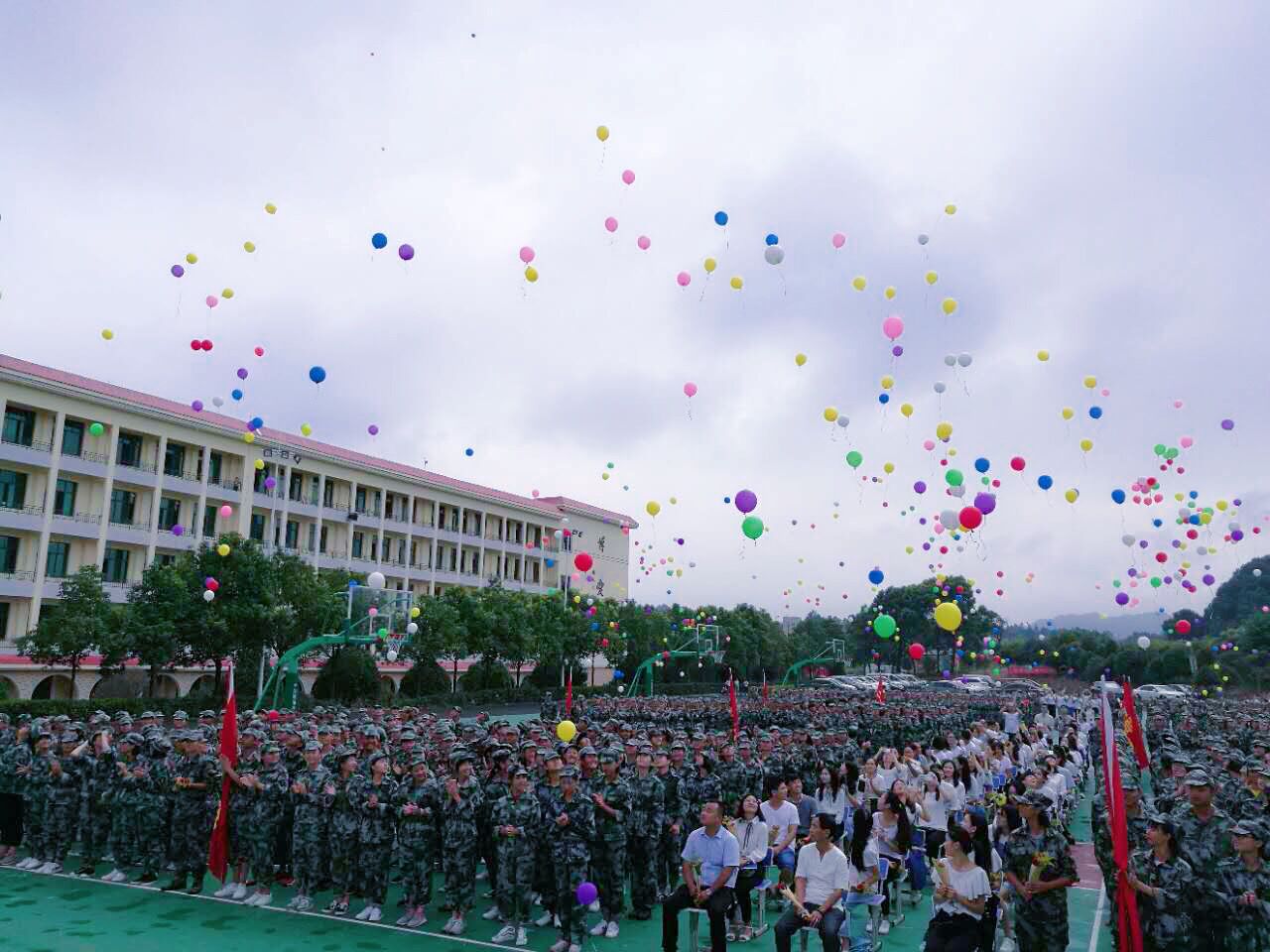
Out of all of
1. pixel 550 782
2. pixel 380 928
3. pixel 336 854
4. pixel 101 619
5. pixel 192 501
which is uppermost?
pixel 192 501

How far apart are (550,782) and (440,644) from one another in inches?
1246

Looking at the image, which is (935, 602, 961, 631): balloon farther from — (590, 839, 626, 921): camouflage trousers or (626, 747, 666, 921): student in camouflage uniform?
(590, 839, 626, 921): camouflage trousers

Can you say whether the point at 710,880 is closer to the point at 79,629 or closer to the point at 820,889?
the point at 820,889

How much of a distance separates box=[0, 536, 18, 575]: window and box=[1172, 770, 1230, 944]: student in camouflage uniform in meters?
36.5

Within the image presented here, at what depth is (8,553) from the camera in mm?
32594

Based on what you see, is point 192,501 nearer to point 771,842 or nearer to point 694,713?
point 694,713

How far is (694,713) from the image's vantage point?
26359 mm

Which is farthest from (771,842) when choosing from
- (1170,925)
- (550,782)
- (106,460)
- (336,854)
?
(106,460)

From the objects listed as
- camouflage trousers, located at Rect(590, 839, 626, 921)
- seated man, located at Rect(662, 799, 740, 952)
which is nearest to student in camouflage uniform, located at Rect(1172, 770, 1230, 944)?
seated man, located at Rect(662, 799, 740, 952)

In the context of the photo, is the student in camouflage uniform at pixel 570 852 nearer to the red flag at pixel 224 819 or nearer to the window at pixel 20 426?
the red flag at pixel 224 819

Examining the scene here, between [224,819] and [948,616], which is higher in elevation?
[948,616]

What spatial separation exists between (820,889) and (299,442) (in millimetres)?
42846

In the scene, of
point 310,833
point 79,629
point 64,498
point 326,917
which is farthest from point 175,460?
point 326,917

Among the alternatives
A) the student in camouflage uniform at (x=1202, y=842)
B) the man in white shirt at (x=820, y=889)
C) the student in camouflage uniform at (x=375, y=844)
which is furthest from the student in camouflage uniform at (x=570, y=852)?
the student in camouflage uniform at (x=1202, y=842)
